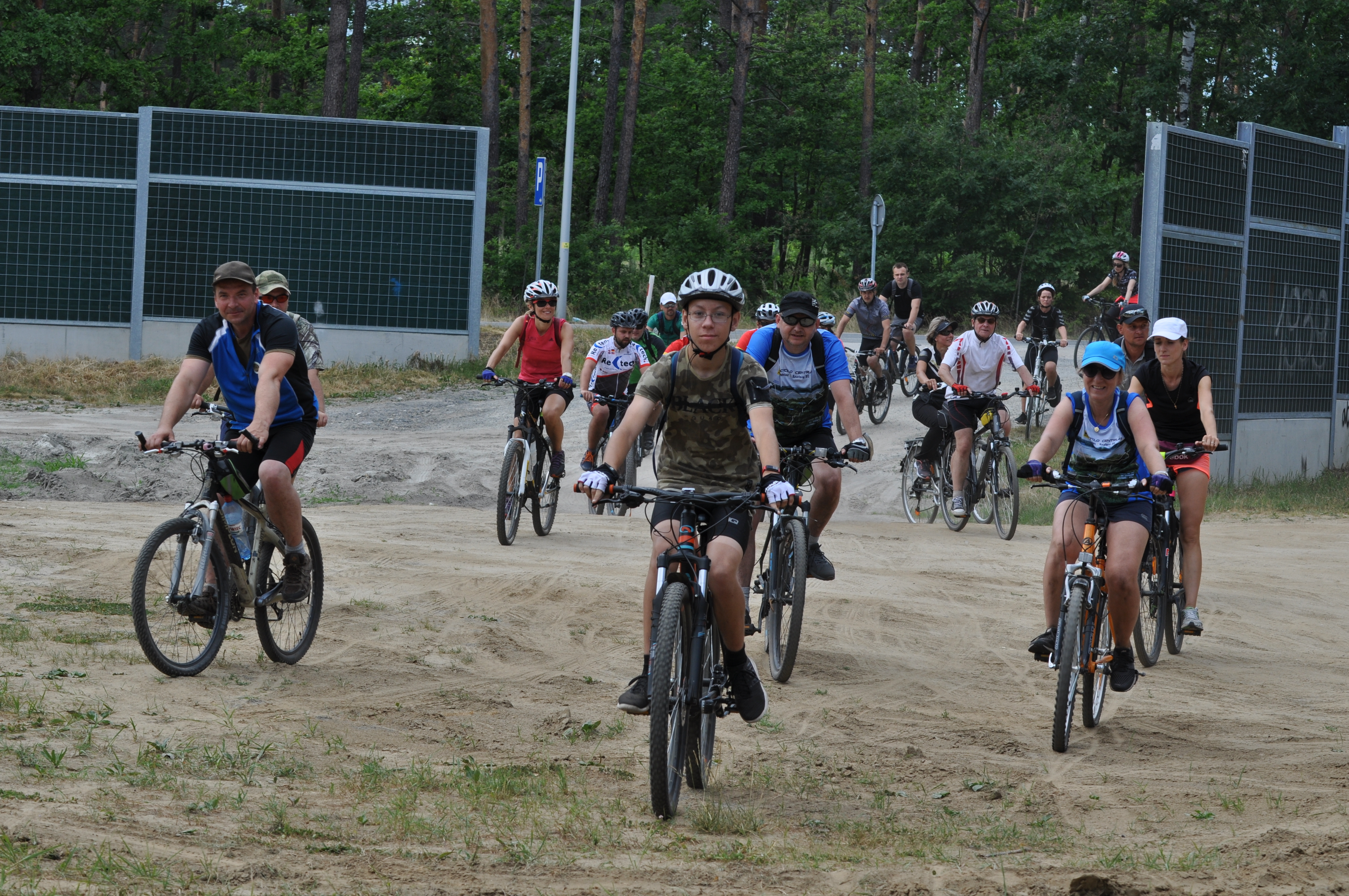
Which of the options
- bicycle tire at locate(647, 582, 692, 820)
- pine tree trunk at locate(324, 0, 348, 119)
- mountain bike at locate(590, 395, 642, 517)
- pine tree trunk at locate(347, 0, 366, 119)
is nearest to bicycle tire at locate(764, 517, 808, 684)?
bicycle tire at locate(647, 582, 692, 820)

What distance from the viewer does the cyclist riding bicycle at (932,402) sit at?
13711 millimetres

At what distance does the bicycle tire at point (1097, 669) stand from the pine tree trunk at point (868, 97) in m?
36.3

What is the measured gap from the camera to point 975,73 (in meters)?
44.1

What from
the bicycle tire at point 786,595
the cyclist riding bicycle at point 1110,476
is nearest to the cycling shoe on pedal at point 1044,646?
the cyclist riding bicycle at point 1110,476

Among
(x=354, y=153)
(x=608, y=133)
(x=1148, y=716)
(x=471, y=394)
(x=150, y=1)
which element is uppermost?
(x=150, y=1)

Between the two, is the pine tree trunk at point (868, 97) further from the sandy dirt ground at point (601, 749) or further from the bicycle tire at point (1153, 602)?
the bicycle tire at point (1153, 602)

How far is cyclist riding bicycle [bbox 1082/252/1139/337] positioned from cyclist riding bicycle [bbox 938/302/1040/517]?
6.69 meters

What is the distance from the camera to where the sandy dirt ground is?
15.4 feet

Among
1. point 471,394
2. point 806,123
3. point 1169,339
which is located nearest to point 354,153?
point 471,394

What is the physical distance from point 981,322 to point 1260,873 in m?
9.42

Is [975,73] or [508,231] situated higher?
[975,73]

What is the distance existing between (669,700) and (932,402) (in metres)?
9.57

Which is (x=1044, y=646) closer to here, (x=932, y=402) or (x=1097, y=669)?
(x=1097, y=669)

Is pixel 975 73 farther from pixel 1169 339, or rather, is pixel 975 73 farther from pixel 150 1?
pixel 1169 339
